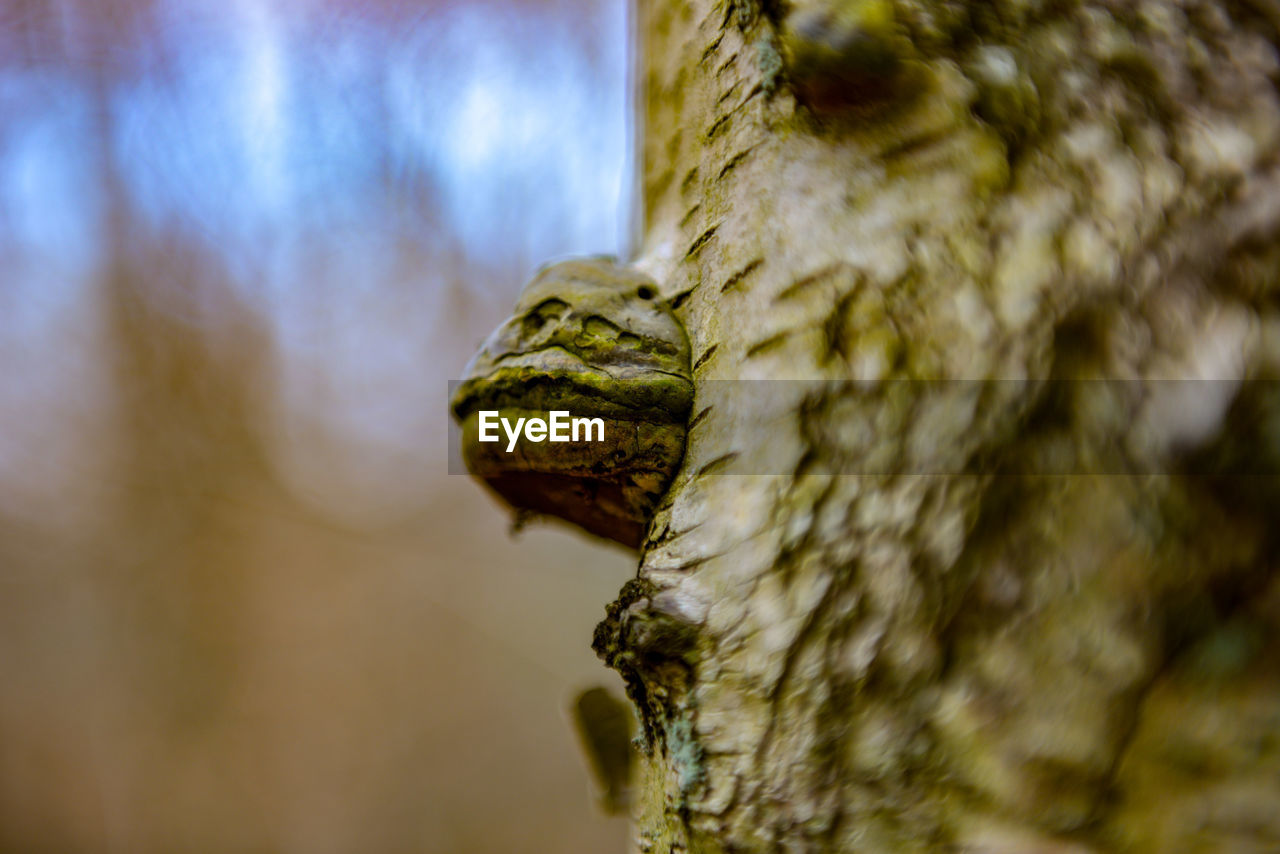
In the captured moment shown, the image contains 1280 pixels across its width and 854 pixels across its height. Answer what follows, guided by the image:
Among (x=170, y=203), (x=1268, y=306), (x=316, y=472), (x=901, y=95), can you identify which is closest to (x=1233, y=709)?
(x=1268, y=306)

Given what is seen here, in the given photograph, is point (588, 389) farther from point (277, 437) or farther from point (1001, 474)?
point (277, 437)

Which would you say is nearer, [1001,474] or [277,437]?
[1001,474]

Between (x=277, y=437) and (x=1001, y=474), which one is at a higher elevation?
(x=1001, y=474)

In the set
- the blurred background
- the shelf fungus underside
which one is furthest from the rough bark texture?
the blurred background

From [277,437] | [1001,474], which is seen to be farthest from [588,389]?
[277,437]

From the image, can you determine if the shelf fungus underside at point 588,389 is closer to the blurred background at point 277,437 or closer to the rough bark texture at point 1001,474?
the rough bark texture at point 1001,474

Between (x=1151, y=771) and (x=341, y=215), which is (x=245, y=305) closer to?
(x=341, y=215)
